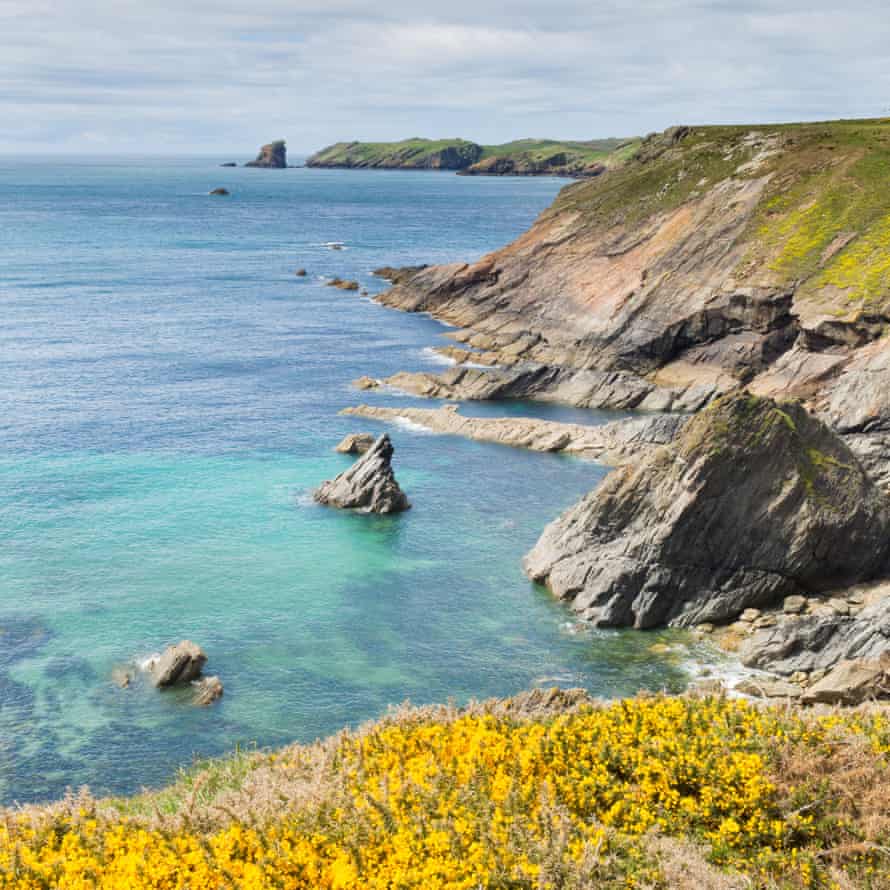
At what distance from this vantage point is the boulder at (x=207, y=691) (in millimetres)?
39375

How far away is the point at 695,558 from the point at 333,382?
174 ft

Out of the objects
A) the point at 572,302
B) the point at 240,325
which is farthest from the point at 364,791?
the point at 240,325

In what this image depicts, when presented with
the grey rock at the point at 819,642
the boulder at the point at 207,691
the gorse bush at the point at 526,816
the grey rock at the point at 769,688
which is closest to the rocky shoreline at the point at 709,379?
the grey rock at the point at 819,642

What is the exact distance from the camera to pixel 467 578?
169 ft

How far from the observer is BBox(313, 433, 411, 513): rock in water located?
60844 mm

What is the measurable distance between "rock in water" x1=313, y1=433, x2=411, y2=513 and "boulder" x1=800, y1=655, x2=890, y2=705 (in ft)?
99.1

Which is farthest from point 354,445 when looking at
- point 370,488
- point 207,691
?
point 207,691

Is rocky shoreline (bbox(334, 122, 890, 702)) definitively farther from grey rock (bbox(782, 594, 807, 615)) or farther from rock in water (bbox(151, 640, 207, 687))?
rock in water (bbox(151, 640, 207, 687))

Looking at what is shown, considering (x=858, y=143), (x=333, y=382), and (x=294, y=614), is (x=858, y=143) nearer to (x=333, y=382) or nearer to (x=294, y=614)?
(x=333, y=382)

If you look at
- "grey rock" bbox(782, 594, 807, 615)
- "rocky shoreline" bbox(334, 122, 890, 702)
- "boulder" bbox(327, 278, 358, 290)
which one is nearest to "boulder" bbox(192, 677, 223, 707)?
"rocky shoreline" bbox(334, 122, 890, 702)

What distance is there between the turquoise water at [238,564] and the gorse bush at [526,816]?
1988 cm

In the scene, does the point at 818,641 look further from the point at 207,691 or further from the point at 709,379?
the point at 709,379

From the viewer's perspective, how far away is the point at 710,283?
96938mm

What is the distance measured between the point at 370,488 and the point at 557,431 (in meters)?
20.5
